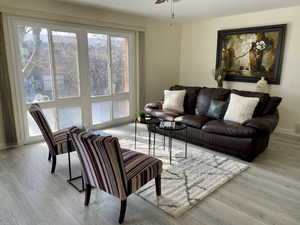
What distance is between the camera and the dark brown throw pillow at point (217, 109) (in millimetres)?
3834

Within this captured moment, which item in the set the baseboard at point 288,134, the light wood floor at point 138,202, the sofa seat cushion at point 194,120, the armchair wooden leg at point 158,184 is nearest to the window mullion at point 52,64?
the light wood floor at point 138,202

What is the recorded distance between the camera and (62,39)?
155 inches

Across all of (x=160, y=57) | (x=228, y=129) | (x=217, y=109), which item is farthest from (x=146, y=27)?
(x=228, y=129)

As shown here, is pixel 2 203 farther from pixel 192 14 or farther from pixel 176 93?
pixel 192 14

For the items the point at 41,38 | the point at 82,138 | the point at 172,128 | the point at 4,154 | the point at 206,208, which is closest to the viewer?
the point at 82,138

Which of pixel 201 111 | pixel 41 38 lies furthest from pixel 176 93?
pixel 41 38

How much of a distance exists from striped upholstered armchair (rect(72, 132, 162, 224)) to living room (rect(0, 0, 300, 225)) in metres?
0.01

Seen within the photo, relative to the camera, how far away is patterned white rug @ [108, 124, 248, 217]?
2225mm

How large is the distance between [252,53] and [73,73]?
3.82 m

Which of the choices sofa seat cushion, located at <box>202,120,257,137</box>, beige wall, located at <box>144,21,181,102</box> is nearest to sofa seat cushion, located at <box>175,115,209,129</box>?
sofa seat cushion, located at <box>202,120,257,137</box>

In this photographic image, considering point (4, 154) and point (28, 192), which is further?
point (4, 154)

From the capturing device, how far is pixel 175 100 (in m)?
4.35

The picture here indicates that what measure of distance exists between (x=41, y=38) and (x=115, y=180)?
3.10m

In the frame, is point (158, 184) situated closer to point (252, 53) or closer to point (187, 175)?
point (187, 175)
